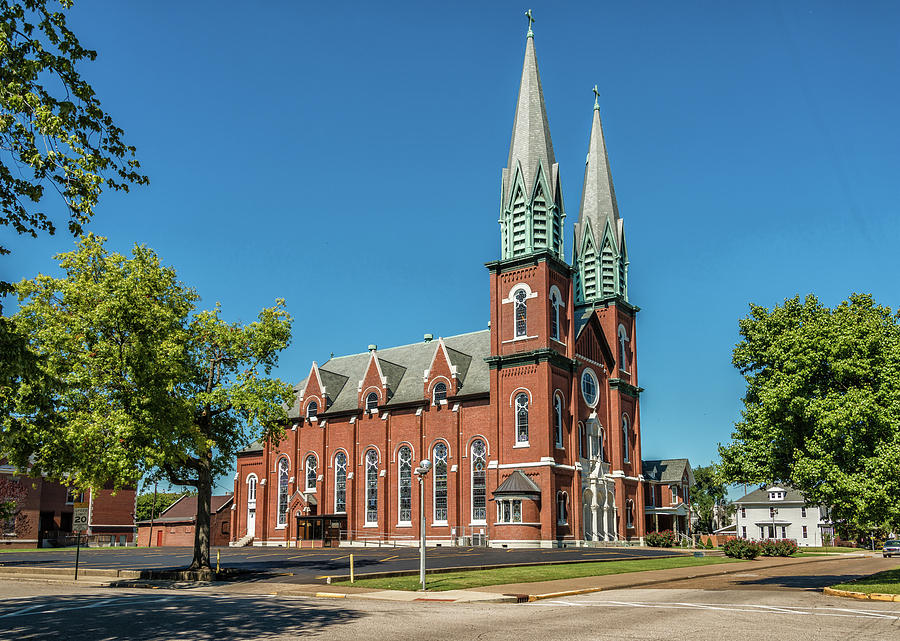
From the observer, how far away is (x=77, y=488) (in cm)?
2656

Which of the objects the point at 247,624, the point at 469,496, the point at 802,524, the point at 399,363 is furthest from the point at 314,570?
the point at 802,524

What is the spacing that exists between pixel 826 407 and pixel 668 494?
53470mm

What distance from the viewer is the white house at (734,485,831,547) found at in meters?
94.5

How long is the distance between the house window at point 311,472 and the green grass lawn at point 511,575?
35.8 m

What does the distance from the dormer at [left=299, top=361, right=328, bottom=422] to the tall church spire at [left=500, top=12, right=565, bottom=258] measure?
20280 millimetres

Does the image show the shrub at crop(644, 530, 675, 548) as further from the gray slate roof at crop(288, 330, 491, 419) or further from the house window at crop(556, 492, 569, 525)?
the gray slate roof at crop(288, 330, 491, 419)

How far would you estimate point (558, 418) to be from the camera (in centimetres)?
5541

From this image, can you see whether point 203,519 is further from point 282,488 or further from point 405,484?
point 282,488

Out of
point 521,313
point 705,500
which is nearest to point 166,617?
point 521,313

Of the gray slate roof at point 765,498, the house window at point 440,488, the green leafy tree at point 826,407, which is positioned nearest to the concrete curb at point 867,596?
the green leafy tree at point 826,407

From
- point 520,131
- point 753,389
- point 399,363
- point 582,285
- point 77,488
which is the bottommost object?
point 77,488

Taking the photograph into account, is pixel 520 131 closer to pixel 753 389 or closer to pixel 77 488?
pixel 753 389

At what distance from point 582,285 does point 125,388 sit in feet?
154

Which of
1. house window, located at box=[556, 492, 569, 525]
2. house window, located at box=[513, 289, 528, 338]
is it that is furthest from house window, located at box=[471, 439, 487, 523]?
house window, located at box=[513, 289, 528, 338]
